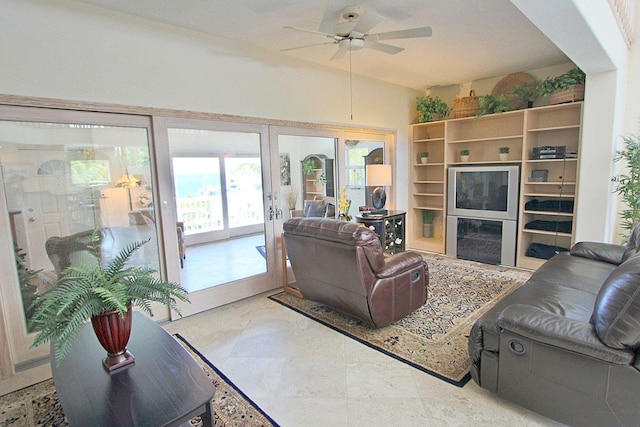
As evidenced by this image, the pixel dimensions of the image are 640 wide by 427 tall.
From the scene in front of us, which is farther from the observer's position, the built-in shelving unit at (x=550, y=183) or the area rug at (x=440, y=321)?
the built-in shelving unit at (x=550, y=183)

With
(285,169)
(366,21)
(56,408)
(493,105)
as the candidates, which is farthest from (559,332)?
(493,105)

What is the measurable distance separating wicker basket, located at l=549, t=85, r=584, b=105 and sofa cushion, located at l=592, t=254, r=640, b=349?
10.5 ft

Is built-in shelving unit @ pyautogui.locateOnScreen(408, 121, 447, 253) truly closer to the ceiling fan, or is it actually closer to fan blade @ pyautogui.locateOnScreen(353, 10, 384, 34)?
the ceiling fan

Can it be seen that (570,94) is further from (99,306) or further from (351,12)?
(99,306)

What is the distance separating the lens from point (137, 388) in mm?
1562

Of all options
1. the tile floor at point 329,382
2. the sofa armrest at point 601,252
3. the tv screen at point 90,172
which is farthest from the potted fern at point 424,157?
the tv screen at point 90,172

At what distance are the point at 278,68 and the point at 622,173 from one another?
419 centimetres

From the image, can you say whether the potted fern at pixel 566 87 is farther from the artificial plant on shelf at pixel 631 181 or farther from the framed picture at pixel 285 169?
the framed picture at pixel 285 169

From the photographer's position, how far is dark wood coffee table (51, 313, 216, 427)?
140cm

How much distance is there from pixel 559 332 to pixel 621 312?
0.28 meters

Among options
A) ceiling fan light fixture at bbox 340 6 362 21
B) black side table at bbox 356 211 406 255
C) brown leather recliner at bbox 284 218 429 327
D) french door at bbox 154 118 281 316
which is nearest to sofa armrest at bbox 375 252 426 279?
brown leather recliner at bbox 284 218 429 327

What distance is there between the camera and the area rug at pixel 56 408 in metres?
1.98

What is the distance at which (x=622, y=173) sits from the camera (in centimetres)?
388

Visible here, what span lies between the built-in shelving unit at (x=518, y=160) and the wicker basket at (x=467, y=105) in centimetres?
10
